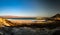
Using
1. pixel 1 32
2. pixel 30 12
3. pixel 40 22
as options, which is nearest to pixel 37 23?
pixel 40 22

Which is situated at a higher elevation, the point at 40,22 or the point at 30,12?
the point at 30,12

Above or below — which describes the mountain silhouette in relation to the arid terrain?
above

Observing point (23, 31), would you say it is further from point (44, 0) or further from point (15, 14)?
point (44, 0)

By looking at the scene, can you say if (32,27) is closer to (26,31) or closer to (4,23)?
(26,31)

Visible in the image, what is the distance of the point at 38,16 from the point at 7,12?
0.38m

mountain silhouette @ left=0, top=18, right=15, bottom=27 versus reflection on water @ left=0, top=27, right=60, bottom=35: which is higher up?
mountain silhouette @ left=0, top=18, right=15, bottom=27

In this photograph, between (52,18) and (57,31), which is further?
(52,18)

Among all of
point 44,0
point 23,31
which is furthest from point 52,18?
point 23,31

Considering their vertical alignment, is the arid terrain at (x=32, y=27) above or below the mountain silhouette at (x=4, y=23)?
below

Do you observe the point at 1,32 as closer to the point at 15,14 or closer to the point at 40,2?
the point at 15,14

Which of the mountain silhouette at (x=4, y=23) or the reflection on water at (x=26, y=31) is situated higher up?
the mountain silhouette at (x=4, y=23)

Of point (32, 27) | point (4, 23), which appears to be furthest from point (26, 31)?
point (4, 23)

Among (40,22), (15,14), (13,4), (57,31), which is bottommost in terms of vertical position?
(57,31)

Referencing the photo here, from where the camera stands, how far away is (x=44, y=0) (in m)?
1.62
